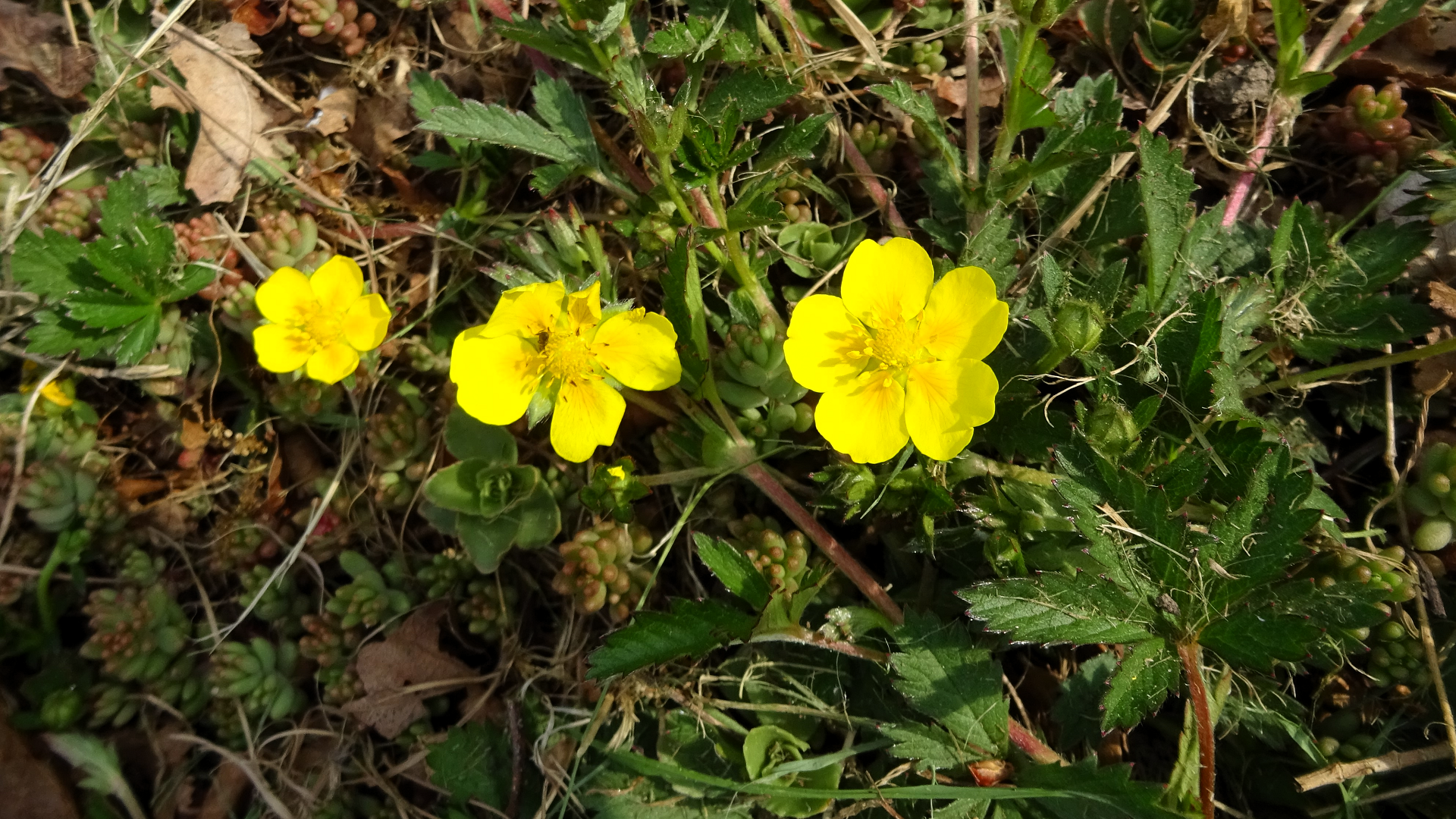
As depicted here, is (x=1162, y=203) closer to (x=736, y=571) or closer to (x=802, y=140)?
(x=802, y=140)

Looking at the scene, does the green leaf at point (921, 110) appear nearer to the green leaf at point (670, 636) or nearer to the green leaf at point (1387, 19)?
the green leaf at point (1387, 19)

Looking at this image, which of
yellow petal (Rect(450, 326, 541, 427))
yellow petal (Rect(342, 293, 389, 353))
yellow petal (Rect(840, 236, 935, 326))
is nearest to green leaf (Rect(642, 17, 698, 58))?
yellow petal (Rect(840, 236, 935, 326))

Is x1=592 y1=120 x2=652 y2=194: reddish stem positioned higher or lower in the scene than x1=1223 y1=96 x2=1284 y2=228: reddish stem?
lower

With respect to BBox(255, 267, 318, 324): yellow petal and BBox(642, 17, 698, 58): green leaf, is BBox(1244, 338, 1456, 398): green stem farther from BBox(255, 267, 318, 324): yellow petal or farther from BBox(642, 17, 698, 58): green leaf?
BBox(255, 267, 318, 324): yellow petal

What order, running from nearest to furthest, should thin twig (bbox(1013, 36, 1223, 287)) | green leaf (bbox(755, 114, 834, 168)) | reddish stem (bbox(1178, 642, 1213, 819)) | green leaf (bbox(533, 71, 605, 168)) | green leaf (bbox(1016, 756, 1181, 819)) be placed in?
reddish stem (bbox(1178, 642, 1213, 819)) → green leaf (bbox(1016, 756, 1181, 819)) → green leaf (bbox(755, 114, 834, 168)) → thin twig (bbox(1013, 36, 1223, 287)) → green leaf (bbox(533, 71, 605, 168))

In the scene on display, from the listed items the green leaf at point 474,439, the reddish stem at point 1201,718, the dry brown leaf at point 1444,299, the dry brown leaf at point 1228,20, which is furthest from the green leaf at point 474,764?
the dry brown leaf at point 1228,20

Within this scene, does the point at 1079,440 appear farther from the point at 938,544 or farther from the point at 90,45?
the point at 90,45

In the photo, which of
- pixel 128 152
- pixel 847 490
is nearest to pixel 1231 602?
pixel 847 490

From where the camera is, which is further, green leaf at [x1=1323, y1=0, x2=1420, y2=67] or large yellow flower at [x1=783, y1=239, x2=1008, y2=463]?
green leaf at [x1=1323, y1=0, x2=1420, y2=67]
